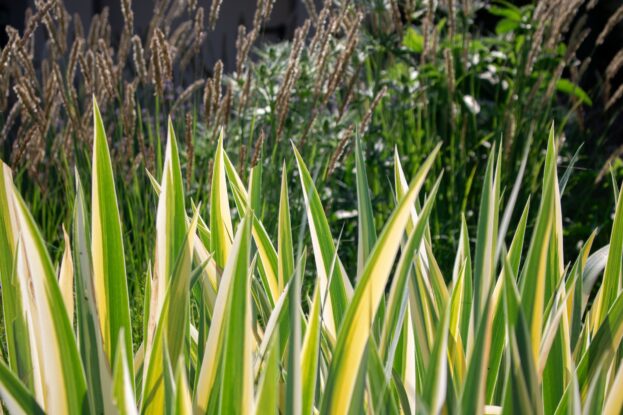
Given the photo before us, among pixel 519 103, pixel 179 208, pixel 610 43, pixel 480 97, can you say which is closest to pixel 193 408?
pixel 179 208

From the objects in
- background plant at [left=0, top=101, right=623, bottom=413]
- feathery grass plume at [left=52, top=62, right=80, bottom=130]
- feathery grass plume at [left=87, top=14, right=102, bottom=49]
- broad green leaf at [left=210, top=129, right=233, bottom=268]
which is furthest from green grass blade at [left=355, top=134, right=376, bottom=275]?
feathery grass plume at [left=87, top=14, right=102, bottom=49]

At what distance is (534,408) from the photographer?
78 centimetres

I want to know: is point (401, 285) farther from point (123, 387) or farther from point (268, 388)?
point (123, 387)

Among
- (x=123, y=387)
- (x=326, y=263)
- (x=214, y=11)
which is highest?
(x=214, y=11)

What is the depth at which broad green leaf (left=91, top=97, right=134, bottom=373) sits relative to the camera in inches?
41.6

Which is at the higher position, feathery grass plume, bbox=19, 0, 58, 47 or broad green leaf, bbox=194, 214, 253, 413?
feathery grass plume, bbox=19, 0, 58, 47

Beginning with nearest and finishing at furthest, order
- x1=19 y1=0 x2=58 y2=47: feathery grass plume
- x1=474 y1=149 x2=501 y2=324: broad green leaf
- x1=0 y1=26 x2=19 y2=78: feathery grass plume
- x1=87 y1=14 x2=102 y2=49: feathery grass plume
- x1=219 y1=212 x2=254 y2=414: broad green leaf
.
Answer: x1=219 y1=212 x2=254 y2=414: broad green leaf → x1=474 y1=149 x2=501 y2=324: broad green leaf → x1=0 y1=26 x2=19 y2=78: feathery grass plume → x1=19 y1=0 x2=58 y2=47: feathery grass plume → x1=87 y1=14 x2=102 y2=49: feathery grass plume

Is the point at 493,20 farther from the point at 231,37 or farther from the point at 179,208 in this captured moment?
the point at 179,208

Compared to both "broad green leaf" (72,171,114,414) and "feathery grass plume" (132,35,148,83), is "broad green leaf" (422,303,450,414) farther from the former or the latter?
"feathery grass plume" (132,35,148,83)

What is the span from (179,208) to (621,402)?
0.61 metres

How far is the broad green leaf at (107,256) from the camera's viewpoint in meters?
1.06

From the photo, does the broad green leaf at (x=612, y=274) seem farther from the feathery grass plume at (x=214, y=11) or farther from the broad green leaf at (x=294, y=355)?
the feathery grass plume at (x=214, y=11)

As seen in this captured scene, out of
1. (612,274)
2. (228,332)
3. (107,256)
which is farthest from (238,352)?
(612,274)

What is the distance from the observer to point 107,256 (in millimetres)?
1090
